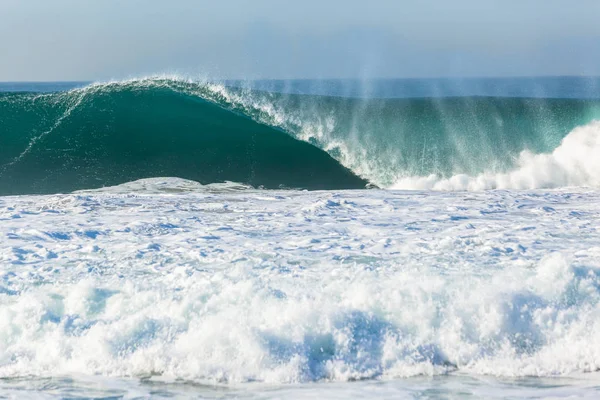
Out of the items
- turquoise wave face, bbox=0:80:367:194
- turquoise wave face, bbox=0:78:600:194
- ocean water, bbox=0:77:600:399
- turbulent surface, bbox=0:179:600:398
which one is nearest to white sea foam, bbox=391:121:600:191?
ocean water, bbox=0:77:600:399

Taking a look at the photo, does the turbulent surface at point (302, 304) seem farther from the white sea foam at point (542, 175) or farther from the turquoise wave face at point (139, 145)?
the white sea foam at point (542, 175)

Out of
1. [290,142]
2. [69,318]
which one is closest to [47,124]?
[290,142]

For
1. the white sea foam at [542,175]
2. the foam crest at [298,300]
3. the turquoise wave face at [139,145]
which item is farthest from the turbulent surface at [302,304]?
the white sea foam at [542,175]

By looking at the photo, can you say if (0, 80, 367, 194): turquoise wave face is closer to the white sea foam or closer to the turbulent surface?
the white sea foam

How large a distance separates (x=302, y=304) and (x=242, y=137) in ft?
34.1

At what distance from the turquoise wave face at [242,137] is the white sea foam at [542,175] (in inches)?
14.7

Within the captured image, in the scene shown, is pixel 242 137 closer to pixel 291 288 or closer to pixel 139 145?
pixel 139 145

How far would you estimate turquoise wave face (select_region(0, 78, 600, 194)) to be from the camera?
14.1 m

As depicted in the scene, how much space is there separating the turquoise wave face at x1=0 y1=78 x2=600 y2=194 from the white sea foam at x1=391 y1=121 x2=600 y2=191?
374 mm

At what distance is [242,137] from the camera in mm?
15703

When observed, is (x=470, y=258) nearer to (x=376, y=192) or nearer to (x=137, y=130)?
(x=376, y=192)

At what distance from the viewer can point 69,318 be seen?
562cm

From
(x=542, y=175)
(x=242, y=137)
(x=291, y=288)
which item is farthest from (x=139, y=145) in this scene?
(x=291, y=288)

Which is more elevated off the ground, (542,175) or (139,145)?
(139,145)
